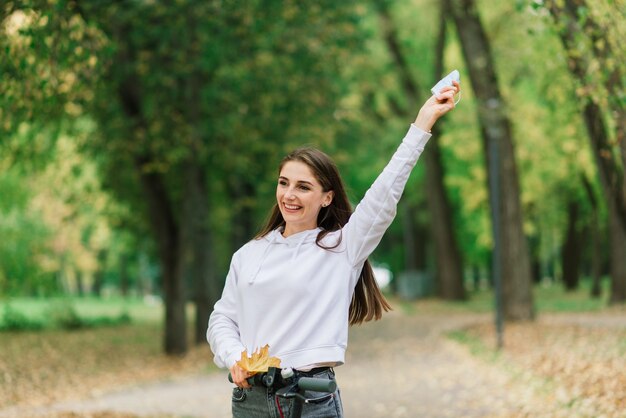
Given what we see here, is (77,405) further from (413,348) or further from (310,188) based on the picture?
(310,188)

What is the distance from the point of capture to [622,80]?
7461 millimetres

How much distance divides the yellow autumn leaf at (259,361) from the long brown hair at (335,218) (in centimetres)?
51

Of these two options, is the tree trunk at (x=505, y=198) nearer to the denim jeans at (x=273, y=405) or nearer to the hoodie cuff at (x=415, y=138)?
the hoodie cuff at (x=415, y=138)

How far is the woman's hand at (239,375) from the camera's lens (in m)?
3.04

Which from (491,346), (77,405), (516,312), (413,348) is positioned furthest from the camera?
(516,312)

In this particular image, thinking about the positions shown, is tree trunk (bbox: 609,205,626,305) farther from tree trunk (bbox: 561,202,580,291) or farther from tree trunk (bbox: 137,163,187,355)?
tree trunk (bbox: 137,163,187,355)

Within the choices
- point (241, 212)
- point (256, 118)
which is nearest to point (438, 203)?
point (241, 212)

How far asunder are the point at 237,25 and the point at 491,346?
7574 millimetres

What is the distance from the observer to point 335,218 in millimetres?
3514

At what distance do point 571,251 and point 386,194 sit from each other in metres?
34.7

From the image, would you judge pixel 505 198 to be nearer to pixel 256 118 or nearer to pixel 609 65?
pixel 256 118

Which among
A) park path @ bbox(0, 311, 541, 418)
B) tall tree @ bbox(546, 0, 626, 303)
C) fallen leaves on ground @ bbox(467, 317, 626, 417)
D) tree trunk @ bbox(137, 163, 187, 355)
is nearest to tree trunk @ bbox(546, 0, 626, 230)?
tall tree @ bbox(546, 0, 626, 303)

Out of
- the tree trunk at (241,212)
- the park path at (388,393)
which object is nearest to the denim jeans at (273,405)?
the park path at (388,393)

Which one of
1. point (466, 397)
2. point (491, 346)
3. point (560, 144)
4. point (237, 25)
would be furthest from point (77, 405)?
point (560, 144)
